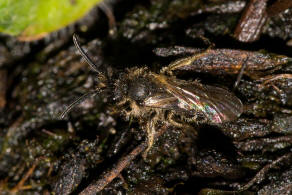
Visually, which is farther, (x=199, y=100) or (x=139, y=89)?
(x=139, y=89)

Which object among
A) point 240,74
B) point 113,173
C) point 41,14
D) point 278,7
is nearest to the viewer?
point 113,173

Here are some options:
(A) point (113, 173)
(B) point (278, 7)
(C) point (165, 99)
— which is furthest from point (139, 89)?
(B) point (278, 7)

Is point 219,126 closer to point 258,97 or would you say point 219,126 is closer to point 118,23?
point 258,97

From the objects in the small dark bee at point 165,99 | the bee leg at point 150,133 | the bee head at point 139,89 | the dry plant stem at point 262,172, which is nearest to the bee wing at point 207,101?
the small dark bee at point 165,99

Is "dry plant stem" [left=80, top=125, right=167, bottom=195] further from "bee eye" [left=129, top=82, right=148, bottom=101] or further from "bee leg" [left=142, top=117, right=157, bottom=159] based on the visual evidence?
"bee eye" [left=129, top=82, right=148, bottom=101]

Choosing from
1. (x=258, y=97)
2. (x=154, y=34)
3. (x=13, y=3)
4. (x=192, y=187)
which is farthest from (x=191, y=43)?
(x=13, y=3)

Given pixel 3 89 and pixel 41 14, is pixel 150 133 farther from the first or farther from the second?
pixel 3 89
